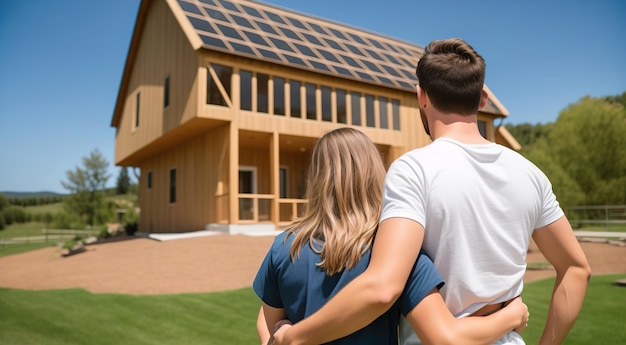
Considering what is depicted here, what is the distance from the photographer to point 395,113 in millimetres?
18000

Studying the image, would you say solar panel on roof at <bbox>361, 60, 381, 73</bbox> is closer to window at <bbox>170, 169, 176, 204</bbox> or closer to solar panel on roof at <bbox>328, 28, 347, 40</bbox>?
solar panel on roof at <bbox>328, 28, 347, 40</bbox>

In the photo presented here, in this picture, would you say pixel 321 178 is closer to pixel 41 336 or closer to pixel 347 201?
pixel 347 201

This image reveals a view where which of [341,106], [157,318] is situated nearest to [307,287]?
[157,318]

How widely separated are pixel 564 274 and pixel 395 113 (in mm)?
16852

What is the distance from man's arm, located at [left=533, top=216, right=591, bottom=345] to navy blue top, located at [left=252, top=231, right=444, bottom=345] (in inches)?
20.9

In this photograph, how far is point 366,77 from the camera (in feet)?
56.3

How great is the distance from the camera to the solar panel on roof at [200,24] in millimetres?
15070

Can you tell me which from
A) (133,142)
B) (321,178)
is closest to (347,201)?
(321,178)

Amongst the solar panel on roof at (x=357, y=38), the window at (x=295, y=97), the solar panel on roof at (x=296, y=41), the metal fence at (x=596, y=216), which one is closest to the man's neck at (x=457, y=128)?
the solar panel on roof at (x=296, y=41)

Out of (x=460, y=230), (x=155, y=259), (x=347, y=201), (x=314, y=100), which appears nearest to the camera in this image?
(x=460, y=230)

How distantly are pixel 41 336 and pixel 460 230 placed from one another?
5627 mm

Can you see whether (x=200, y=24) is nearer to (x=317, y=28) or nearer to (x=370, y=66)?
(x=317, y=28)

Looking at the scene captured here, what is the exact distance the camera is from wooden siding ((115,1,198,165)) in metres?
15.2

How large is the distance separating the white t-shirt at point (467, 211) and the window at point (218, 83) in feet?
44.3
